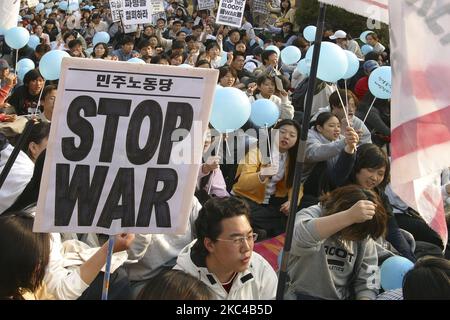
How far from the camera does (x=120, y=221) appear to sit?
2.59 meters

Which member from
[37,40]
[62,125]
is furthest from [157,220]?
[37,40]

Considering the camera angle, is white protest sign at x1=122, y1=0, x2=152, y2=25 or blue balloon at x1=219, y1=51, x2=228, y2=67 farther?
white protest sign at x1=122, y1=0, x2=152, y2=25

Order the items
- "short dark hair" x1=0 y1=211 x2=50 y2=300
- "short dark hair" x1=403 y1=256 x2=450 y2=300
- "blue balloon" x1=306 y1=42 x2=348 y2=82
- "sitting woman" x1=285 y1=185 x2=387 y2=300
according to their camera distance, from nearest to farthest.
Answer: "short dark hair" x1=0 y1=211 x2=50 y2=300
"short dark hair" x1=403 y1=256 x2=450 y2=300
"sitting woman" x1=285 y1=185 x2=387 y2=300
"blue balloon" x1=306 y1=42 x2=348 y2=82

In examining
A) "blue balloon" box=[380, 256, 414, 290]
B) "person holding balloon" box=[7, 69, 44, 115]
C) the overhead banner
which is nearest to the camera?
"blue balloon" box=[380, 256, 414, 290]

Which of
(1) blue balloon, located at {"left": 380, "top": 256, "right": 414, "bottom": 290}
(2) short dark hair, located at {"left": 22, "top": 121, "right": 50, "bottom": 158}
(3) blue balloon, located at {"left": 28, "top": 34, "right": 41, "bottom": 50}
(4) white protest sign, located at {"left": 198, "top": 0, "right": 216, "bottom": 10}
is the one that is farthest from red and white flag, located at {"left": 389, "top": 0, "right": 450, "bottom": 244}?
(4) white protest sign, located at {"left": 198, "top": 0, "right": 216, "bottom": 10}

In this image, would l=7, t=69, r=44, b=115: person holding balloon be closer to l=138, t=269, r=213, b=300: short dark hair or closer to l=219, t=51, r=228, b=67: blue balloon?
l=219, t=51, r=228, b=67: blue balloon

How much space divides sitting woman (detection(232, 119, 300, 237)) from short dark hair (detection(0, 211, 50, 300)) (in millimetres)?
2561

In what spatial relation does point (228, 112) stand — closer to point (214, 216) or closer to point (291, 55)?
point (214, 216)

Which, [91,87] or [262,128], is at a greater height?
[91,87]

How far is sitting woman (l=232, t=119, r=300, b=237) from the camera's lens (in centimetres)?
505

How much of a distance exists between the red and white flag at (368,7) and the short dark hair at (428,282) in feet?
3.21

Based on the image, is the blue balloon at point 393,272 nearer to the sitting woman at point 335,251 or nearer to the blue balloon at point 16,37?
the sitting woman at point 335,251
